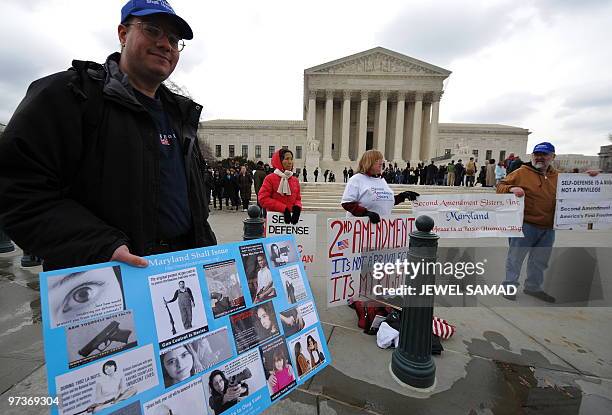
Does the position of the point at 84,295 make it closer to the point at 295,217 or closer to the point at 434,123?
the point at 295,217

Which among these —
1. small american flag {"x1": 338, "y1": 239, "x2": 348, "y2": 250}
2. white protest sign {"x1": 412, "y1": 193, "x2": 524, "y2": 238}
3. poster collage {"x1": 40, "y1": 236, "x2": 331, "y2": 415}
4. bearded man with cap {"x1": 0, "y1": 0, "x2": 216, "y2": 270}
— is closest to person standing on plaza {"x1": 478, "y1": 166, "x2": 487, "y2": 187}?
white protest sign {"x1": 412, "y1": 193, "x2": 524, "y2": 238}

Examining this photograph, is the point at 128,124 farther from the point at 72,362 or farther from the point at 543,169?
the point at 543,169

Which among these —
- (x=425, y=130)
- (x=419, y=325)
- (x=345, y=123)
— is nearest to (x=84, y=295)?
(x=419, y=325)

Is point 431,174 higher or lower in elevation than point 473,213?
higher

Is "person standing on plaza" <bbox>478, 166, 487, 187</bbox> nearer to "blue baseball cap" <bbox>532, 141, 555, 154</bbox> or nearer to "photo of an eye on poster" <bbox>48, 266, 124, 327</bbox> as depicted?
"blue baseball cap" <bbox>532, 141, 555, 154</bbox>

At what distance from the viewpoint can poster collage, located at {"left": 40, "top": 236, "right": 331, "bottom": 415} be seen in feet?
3.33

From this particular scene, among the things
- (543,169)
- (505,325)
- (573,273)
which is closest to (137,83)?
(505,325)

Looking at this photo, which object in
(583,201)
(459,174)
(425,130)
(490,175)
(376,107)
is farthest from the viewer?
(376,107)

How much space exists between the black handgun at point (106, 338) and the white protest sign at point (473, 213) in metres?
3.12

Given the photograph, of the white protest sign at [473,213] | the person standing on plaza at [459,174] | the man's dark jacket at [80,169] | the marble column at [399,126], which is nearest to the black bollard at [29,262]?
the man's dark jacket at [80,169]

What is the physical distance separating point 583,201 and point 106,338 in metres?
5.48

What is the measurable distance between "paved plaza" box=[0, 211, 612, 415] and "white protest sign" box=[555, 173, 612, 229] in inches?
45.7

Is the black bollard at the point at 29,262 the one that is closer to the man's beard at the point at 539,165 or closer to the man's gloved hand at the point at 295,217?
the man's gloved hand at the point at 295,217

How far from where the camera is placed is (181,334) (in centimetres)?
125
